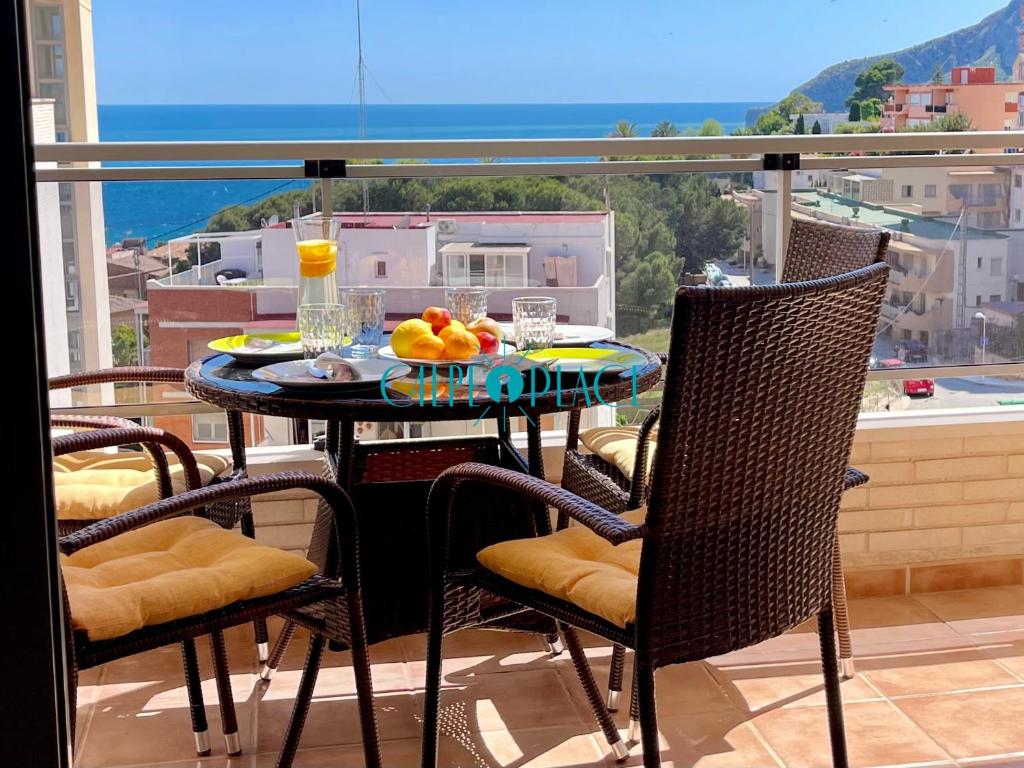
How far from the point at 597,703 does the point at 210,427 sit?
1.24 metres

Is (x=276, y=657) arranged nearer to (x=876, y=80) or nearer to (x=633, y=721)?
(x=633, y=721)

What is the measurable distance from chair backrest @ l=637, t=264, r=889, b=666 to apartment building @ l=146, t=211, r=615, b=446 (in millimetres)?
1170

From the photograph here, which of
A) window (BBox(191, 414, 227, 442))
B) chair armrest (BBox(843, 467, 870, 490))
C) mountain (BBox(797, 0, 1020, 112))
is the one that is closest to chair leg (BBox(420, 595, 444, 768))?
chair armrest (BBox(843, 467, 870, 490))

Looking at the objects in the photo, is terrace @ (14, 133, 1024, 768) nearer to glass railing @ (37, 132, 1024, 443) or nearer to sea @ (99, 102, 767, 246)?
glass railing @ (37, 132, 1024, 443)

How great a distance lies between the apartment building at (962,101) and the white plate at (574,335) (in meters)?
39.9

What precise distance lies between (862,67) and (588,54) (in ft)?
33.5

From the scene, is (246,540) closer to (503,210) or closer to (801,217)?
(503,210)

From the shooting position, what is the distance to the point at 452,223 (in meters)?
3.09

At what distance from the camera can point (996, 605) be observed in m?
3.34

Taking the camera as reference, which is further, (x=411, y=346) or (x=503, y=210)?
(x=503, y=210)

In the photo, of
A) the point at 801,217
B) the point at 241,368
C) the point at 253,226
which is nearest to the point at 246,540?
the point at 241,368

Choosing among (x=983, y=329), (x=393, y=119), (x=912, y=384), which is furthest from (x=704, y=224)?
(x=393, y=119)

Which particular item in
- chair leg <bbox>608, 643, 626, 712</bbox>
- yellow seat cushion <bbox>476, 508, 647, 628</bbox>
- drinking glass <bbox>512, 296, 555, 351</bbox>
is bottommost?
chair leg <bbox>608, 643, 626, 712</bbox>

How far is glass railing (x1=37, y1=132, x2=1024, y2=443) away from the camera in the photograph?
9.82 feet
